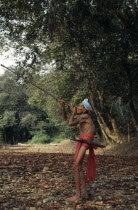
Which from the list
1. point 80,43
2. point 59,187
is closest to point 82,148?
point 59,187

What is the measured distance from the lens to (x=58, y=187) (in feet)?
26.1

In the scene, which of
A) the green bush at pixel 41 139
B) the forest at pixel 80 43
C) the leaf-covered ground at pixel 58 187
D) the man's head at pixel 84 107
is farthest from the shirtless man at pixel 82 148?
the green bush at pixel 41 139

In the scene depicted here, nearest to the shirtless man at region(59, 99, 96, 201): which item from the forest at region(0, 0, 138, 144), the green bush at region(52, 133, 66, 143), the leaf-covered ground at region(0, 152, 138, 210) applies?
the leaf-covered ground at region(0, 152, 138, 210)

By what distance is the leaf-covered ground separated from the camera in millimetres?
6102

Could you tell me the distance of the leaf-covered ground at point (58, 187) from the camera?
610cm

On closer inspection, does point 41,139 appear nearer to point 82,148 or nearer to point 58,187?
point 58,187

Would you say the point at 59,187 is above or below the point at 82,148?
below

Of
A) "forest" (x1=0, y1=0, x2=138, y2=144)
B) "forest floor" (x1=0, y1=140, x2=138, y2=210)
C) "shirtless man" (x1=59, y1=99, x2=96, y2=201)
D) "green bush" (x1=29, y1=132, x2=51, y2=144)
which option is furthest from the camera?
"green bush" (x1=29, y1=132, x2=51, y2=144)

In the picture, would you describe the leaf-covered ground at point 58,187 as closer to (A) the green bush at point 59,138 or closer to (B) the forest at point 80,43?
(B) the forest at point 80,43

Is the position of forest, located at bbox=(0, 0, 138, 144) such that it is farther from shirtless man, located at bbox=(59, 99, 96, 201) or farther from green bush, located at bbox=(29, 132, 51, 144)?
green bush, located at bbox=(29, 132, 51, 144)


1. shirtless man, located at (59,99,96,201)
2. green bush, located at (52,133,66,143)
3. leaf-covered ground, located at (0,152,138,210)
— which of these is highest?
green bush, located at (52,133,66,143)

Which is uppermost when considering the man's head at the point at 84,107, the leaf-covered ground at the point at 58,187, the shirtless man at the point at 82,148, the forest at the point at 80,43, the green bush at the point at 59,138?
the forest at the point at 80,43

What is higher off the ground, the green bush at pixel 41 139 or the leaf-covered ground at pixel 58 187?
the green bush at pixel 41 139

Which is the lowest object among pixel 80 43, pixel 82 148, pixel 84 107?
pixel 82 148
